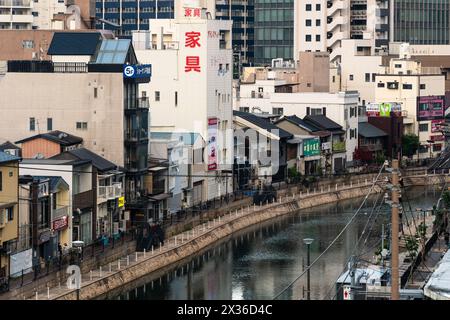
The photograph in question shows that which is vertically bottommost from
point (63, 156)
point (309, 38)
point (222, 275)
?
point (222, 275)

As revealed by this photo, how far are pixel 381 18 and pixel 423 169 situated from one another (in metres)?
18.1

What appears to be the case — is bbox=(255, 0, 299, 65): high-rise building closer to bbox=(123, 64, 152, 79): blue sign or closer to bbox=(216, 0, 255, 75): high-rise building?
bbox=(216, 0, 255, 75): high-rise building

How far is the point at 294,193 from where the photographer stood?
41.6 meters

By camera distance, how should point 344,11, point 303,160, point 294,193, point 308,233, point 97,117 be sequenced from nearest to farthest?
point 97,117, point 308,233, point 294,193, point 303,160, point 344,11

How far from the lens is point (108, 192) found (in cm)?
3047

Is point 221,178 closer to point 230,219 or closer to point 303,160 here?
point 230,219

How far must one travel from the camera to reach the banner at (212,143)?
3844cm

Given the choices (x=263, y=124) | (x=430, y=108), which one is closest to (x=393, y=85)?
(x=430, y=108)

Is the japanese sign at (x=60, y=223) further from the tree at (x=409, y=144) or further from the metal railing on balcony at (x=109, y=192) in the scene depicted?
the tree at (x=409, y=144)

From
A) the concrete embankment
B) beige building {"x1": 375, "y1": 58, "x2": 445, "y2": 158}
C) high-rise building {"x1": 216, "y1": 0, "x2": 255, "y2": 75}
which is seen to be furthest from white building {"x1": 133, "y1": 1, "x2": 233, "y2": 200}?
high-rise building {"x1": 216, "y1": 0, "x2": 255, "y2": 75}

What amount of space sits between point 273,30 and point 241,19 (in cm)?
914

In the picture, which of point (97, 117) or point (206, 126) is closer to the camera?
point (97, 117)

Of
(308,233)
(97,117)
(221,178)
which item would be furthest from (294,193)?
(97,117)

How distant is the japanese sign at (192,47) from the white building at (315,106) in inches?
424
